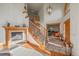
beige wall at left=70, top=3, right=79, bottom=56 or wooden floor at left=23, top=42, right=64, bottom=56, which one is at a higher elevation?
beige wall at left=70, top=3, right=79, bottom=56

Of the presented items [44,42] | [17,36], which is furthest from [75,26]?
[17,36]

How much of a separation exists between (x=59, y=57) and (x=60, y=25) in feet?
1.26

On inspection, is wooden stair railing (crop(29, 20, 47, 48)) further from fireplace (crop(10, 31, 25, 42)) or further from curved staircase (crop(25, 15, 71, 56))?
fireplace (crop(10, 31, 25, 42))

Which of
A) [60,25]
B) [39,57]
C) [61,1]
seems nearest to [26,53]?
[39,57]

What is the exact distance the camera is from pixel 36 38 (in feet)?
6.70

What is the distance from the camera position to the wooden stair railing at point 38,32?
204 cm

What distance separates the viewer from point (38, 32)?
204 centimetres

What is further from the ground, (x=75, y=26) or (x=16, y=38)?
(x=75, y=26)

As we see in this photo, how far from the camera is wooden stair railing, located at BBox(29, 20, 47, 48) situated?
204cm

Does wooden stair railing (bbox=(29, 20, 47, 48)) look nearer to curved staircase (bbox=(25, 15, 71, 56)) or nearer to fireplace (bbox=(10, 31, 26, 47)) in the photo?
curved staircase (bbox=(25, 15, 71, 56))

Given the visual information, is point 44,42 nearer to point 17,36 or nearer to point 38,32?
point 38,32

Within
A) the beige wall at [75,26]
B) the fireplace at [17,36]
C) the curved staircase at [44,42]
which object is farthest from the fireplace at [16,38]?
the beige wall at [75,26]

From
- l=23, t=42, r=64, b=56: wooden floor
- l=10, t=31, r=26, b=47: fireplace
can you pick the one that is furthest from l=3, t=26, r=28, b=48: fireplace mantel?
l=23, t=42, r=64, b=56: wooden floor

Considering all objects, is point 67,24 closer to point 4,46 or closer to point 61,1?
point 61,1
